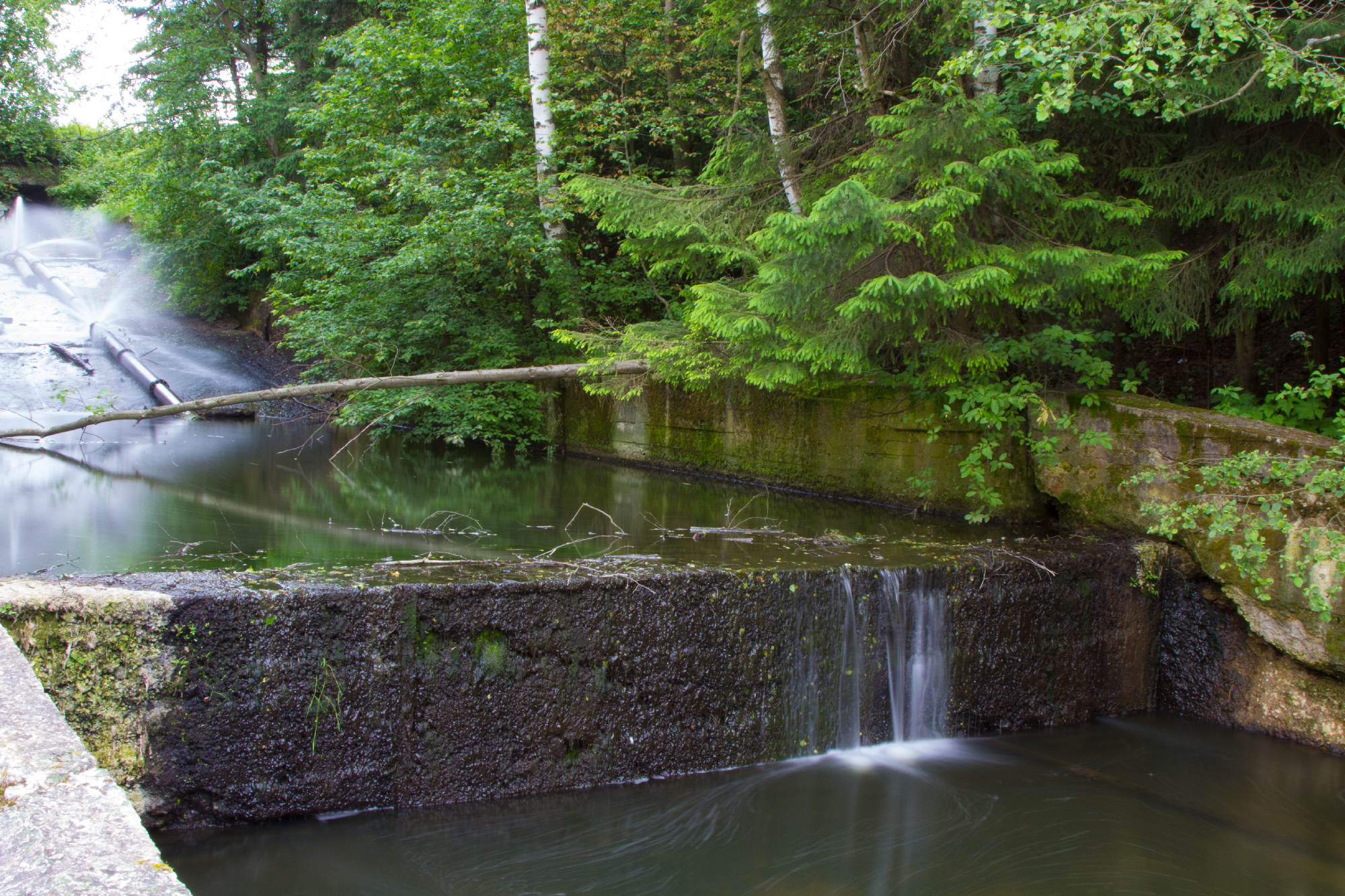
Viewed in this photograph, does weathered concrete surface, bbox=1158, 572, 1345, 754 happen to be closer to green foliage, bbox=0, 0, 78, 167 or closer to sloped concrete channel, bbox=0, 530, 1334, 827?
sloped concrete channel, bbox=0, 530, 1334, 827

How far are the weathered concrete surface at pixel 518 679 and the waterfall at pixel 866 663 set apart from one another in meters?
0.02

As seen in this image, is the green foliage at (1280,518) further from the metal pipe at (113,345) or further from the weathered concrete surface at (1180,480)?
the metal pipe at (113,345)

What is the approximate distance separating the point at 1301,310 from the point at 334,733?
1076 cm

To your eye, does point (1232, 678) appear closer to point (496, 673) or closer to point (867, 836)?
point (867, 836)

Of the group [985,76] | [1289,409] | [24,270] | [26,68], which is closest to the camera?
[1289,409]

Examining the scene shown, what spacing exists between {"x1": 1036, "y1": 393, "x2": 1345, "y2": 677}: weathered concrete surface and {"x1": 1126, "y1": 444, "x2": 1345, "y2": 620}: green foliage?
0.21ft

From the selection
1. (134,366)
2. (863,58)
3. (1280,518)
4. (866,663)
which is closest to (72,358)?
(134,366)

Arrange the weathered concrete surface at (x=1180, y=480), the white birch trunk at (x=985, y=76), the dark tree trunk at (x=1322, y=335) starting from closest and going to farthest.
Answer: the weathered concrete surface at (x=1180, y=480)
the dark tree trunk at (x=1322, y=335)
the white birch trunk at (x=985, y=76)

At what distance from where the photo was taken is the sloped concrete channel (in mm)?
4227

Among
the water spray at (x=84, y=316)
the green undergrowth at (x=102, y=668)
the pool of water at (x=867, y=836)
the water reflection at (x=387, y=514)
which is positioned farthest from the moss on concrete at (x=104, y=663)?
the water spray at (x=84, y=316)

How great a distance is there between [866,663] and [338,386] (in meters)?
7.85

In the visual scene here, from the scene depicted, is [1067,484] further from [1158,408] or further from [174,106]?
[174,106]

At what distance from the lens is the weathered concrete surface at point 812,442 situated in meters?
9.29

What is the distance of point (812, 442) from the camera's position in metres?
Answer: 10.8
